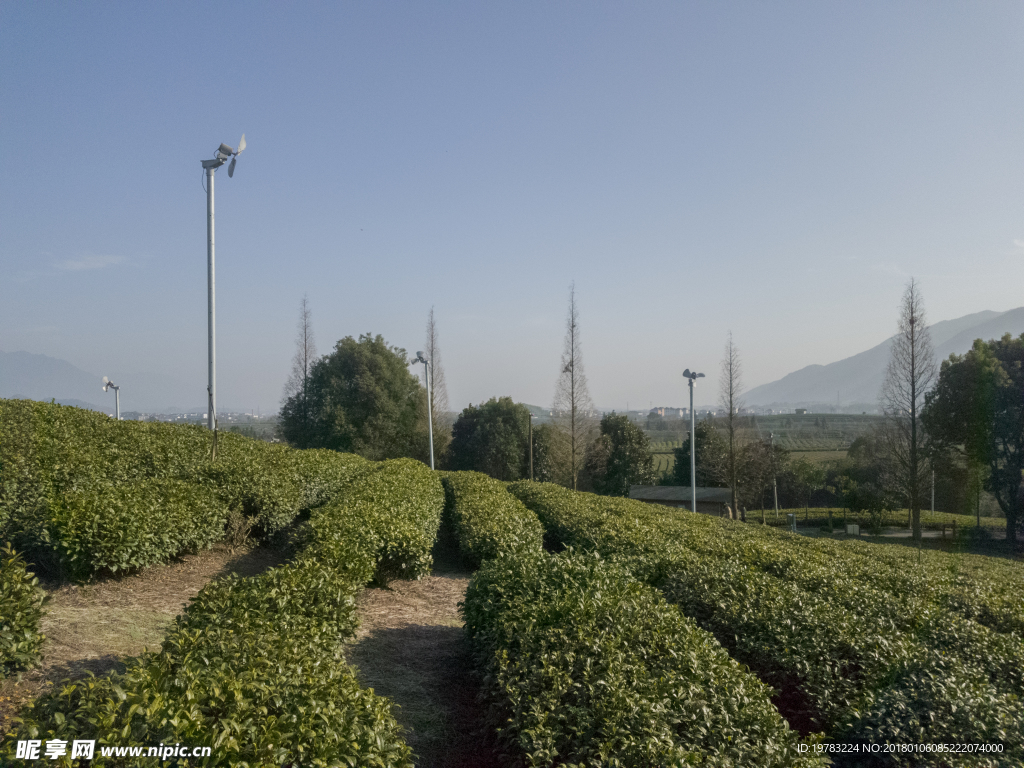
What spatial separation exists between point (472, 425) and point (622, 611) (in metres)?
30.1

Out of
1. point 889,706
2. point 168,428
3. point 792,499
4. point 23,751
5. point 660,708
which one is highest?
point 168,428

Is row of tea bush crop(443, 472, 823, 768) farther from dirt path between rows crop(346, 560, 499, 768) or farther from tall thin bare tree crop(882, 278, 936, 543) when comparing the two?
tall thin bare tree crop(882, 278, 936, 543)

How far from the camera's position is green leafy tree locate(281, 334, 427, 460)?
29439 millimetres

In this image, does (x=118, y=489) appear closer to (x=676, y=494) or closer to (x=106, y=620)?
(x=106, y=620)

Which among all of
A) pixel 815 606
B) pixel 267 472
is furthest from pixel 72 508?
pixel 815 606

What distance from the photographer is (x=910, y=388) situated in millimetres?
23312

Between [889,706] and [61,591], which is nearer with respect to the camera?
[889,706]

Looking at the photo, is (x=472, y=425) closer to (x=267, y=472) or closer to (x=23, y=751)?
(x=267, y=472)

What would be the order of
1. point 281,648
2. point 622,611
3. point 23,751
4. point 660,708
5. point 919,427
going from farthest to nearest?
point 919,427, point 622,611, point 281,648, point 660,708, point 23,751

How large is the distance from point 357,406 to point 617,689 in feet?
92.3

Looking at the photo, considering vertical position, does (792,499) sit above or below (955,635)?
below

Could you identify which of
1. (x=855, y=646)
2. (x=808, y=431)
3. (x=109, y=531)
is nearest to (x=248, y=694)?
(x=855, y=646)

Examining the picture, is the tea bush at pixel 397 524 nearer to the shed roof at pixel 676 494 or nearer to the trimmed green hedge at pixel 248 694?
the trimmed green hedge at pixel 248 694

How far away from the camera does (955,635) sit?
4430 millimetres
